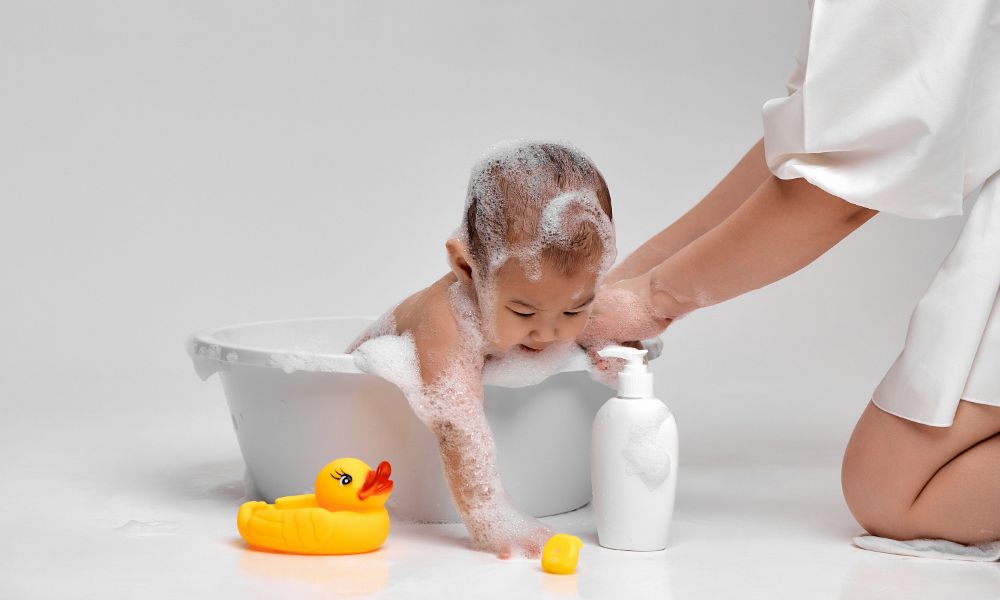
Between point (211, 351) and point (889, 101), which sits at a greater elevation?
point (889, 101)

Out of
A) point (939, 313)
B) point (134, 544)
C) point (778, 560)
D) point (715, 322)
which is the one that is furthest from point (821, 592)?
point (715, 322)

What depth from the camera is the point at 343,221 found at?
3469 mm

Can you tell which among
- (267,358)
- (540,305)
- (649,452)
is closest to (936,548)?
(649,452)

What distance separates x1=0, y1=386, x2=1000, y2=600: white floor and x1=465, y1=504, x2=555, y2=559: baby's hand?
0.10ft

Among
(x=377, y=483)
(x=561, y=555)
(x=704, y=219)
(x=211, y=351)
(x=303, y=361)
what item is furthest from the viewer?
(x=704, y=219)

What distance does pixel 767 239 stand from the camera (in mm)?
1893

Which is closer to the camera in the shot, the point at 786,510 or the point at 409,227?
the point at 786,510

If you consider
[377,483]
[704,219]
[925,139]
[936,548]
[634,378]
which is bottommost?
[936,548]

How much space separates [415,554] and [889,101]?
3.02ft

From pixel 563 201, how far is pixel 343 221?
1.72 m

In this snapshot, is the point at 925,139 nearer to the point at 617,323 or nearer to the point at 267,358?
the point at 617,323

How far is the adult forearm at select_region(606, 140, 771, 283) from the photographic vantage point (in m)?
2.34

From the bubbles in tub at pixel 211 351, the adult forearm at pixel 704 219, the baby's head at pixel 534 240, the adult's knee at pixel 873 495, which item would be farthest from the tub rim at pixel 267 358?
the adult's knee at pixel 873 495

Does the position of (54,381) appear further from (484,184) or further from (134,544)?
(484,184)
